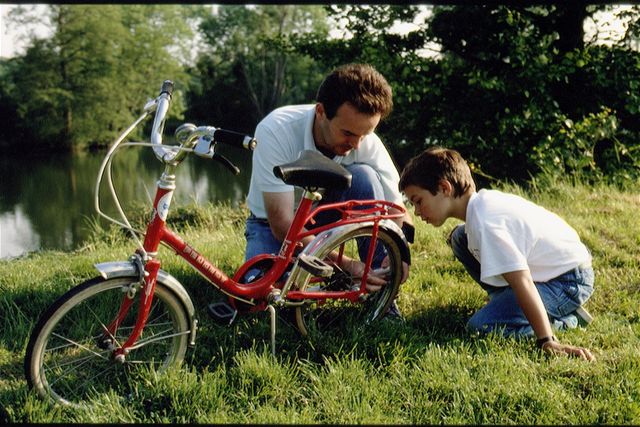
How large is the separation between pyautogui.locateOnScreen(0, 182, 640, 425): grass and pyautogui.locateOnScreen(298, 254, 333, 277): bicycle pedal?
0.35 m

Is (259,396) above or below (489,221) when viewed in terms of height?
below

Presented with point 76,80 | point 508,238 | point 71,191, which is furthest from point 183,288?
point 76,80

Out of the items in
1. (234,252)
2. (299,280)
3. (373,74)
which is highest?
(373,74)

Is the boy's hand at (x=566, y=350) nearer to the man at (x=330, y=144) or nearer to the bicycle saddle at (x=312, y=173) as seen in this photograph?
the man at (x=330, y=144)

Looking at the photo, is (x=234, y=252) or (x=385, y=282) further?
A: (x=234, y=252)

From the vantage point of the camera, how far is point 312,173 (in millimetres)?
2611

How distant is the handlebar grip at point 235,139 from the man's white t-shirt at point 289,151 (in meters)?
0.72

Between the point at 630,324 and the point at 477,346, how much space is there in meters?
0.93

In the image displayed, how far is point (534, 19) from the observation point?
32.3 feet

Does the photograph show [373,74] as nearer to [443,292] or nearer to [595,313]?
[443,292]

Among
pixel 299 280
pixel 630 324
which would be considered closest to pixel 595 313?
pixel 630 324

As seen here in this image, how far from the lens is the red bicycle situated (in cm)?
231

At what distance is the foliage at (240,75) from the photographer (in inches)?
1442

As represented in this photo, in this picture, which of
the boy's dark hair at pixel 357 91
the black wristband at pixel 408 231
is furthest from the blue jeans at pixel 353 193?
the boy's dark hair at pixel 357 91
